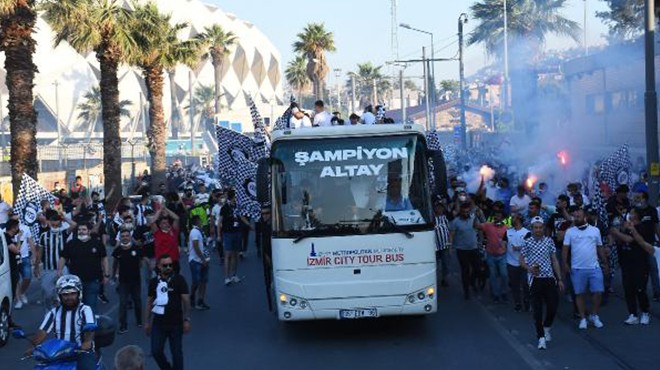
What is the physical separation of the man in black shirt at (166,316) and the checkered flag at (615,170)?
→ 1186 cm

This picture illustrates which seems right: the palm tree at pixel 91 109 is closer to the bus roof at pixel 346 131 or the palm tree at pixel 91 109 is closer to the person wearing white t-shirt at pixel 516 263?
the person wearing white t-shirt at pixel 516 263

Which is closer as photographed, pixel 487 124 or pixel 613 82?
pixel 613 82

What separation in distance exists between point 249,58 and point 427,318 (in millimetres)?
128871

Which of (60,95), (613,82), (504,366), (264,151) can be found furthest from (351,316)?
(60,95)

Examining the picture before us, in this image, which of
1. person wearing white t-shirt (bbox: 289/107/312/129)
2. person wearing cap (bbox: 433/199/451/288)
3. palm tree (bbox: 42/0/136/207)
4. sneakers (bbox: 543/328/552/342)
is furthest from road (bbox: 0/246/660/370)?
palm tree (bbox: 42/0/136/207)

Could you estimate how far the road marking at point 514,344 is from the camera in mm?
10258

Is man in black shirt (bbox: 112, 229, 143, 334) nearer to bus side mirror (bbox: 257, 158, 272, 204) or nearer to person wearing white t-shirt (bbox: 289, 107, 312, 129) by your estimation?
bus side mirror (bbox: 257, 158, 272, 204)

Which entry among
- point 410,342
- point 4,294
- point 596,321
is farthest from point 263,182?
point 596,321

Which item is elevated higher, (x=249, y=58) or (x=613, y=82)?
(x=249, y=58)

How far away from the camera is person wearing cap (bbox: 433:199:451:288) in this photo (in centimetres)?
1634

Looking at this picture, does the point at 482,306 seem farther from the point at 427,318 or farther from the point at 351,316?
the point at 351,316

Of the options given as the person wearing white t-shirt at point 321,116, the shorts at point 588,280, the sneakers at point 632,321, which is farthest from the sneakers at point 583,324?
the person wearing white t-shirt at point 321,116

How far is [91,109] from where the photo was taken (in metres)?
115

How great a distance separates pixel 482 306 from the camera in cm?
1452
